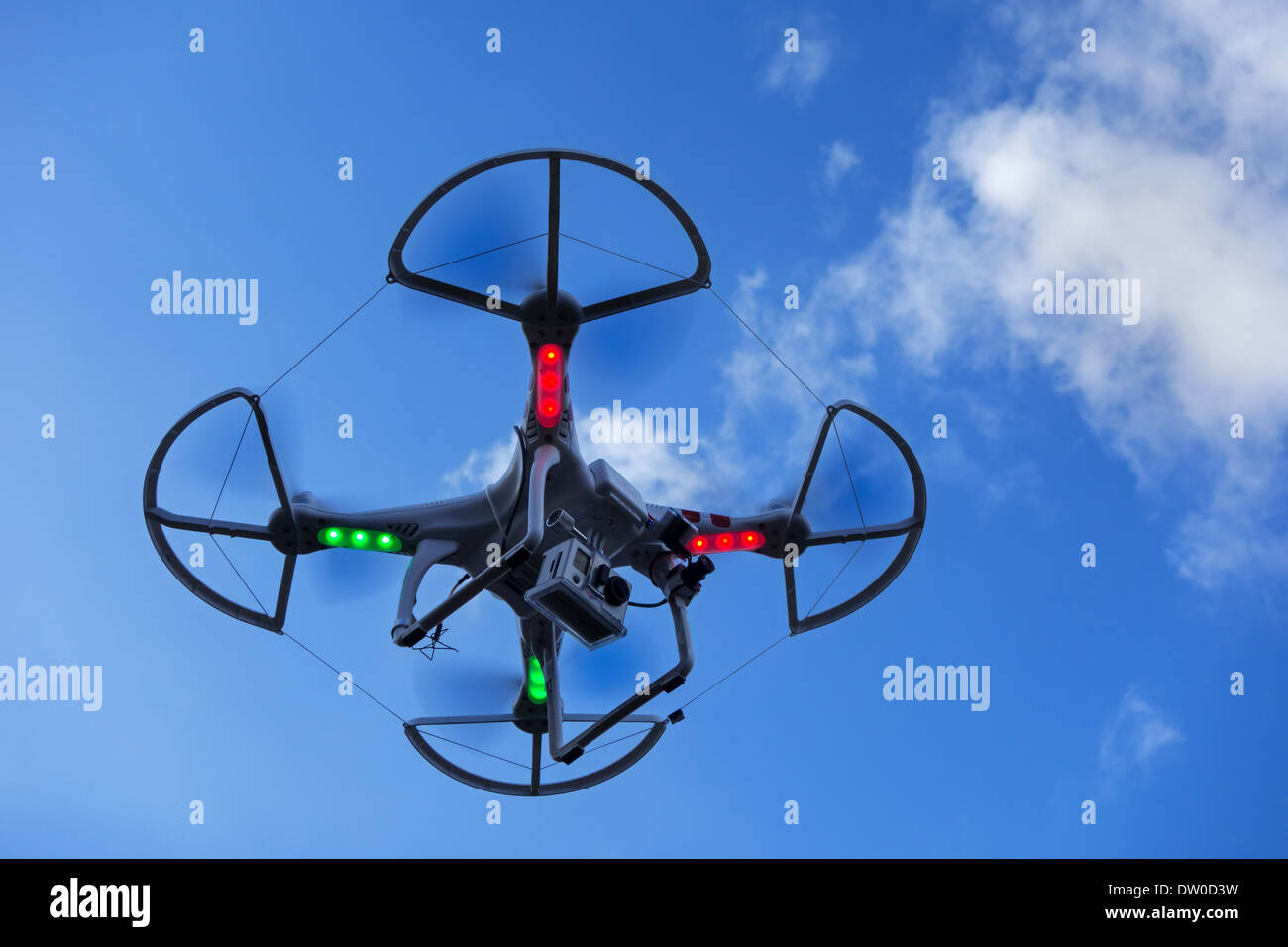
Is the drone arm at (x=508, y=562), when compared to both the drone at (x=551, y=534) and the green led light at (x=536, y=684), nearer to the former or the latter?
the drone at (x=551, y=534)

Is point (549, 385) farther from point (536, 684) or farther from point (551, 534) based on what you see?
point (536, 684)

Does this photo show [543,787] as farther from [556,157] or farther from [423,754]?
[556,157]

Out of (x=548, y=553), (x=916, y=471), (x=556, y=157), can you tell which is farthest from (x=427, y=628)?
(x=916, y=471)

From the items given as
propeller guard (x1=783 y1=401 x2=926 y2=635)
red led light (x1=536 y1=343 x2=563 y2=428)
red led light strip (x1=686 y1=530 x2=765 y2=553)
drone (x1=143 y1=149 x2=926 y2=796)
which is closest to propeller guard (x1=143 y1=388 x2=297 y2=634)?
drone (x1=143 y1=149 x2=926 y2=796)

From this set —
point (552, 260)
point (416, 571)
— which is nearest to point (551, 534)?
point (416, 571)

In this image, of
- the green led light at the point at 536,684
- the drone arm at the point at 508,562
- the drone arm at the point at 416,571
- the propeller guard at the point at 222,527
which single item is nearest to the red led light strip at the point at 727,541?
the drone arm at the point at 508,562

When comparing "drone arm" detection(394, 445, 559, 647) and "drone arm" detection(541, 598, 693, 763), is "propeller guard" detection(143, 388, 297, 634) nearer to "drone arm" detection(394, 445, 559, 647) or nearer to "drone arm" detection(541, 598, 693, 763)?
"drone arm" detection(394, 445, 559, 647)
